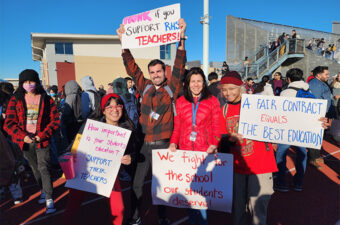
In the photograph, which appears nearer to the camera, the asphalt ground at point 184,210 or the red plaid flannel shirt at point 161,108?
the red plaid flannel shirt at point 161,108

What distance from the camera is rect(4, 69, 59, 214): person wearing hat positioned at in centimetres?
298

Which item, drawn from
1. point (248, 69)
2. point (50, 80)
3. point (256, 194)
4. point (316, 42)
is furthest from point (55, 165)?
point (316, 42)

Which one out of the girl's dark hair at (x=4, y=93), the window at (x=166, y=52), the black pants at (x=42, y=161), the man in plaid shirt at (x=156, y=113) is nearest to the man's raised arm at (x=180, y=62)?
the man in plaid shirt at (x=156, y=113)

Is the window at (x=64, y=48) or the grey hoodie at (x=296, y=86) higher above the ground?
the window at (x=64, y=48)

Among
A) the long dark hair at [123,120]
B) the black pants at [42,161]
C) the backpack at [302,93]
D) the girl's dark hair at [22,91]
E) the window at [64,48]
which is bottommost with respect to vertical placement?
the black pants at [42,161]

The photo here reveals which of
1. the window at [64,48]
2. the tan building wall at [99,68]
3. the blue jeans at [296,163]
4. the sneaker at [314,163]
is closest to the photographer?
the blue jeans at [296,163]

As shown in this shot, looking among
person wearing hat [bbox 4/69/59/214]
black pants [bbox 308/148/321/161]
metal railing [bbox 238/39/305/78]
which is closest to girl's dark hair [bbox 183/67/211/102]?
person wearing hat [bbox 4/69/59/214]

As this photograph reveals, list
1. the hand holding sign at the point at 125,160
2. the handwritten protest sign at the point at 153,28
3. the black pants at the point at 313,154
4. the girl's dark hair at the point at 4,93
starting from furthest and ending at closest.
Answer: the black pants at the point at 313,154
the girl's dark hair at the point at 4,93
the handwritten protest sign at the point at 153,28
the hand holding sign at the point at 125,160

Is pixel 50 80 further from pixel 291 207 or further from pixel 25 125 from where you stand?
A: pixel 291 207

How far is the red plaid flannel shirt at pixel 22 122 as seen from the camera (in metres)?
2.95

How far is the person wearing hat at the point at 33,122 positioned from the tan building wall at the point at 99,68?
19961mm

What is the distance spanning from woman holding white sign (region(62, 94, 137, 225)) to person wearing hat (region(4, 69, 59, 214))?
4.05ft

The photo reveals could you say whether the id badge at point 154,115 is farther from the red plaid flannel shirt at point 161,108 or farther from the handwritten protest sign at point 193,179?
the handwritten protest sign at point 193,179

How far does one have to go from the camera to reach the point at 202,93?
7.86 ft
